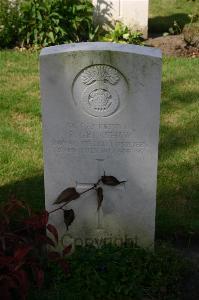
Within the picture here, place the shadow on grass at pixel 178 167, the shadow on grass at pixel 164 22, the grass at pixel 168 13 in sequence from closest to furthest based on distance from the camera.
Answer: the shadow on grass at pixel 178 167 → the shadow on grass at pixel 164 22 → the grass at pixel 168 13

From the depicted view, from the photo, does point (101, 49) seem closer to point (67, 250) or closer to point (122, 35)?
point (67, 250)

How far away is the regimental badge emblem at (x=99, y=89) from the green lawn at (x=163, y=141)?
3.98ft

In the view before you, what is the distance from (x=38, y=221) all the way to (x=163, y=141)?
249cm

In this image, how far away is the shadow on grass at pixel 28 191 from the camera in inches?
182

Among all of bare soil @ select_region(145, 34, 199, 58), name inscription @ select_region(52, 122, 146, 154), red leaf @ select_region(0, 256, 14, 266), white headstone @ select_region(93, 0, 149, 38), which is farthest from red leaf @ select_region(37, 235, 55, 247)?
white headstone @ select_region(93, 0, 149, 38)

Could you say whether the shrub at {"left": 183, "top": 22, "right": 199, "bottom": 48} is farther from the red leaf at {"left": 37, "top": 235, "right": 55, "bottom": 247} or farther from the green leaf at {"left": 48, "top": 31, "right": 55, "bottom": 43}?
the red leaf at {"left": 37, "top": 235, "right": 55, "bottom": 247}

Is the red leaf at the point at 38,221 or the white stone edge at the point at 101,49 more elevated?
the white stone edge at the point at 101,49

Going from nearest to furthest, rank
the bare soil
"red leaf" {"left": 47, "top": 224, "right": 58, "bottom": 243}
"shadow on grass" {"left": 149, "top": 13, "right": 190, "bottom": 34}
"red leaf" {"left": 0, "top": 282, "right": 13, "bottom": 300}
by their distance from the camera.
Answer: "red leaf" {"left": 0, "top": 282, "right": 13, "bottom": 300}, "red leaf" {"left": 47, "top": 224, "right": 58, "bottom": 243}, the bare soil, "shadow on grass" {"left": 149, "top": 13, "right": 190, "bottom": 34}

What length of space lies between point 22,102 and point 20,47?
93.9 inches

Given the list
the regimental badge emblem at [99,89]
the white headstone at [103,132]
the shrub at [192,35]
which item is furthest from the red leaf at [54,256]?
the shrub at [192,35]

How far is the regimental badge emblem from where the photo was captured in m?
3.47

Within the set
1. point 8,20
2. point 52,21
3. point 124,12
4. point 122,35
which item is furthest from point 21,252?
point 124,12

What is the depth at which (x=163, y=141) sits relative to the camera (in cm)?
579

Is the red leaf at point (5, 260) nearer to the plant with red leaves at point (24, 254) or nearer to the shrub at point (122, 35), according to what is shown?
the plant with red leaves at point (24, 254)
